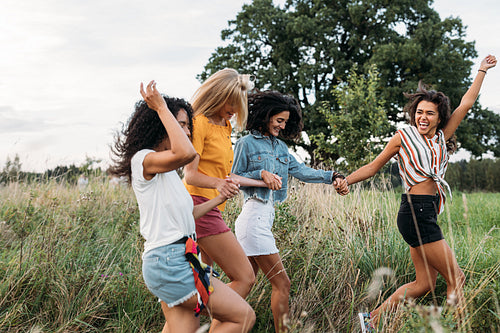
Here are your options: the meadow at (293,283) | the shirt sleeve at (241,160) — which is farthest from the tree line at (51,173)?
the shirt sleeve at (241,160)

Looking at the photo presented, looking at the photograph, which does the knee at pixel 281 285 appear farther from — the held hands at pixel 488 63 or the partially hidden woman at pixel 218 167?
the held hands at pixel 488 63

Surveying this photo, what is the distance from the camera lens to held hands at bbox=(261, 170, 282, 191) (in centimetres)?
310

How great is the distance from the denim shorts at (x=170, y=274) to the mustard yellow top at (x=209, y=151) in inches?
31.3

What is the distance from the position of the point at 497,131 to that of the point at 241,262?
73.7 ft

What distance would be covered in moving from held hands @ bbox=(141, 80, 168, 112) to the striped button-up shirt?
6.53 feet

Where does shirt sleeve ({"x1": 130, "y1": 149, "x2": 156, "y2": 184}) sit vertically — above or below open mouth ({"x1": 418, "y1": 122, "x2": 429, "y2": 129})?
below

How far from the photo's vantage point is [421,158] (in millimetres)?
3252

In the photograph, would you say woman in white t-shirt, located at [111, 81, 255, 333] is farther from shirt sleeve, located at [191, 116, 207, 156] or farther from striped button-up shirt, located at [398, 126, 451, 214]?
striped button-up shirt, located at [398, 126, 451, 214]

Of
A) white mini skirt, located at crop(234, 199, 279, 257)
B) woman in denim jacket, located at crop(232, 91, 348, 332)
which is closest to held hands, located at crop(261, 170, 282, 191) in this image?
woman in denim jacket, located at crop(232, 91, 348, 332)

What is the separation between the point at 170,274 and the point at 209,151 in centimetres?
107

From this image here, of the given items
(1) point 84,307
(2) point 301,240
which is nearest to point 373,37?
(2) point 301,240

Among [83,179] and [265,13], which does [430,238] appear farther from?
[265,13]

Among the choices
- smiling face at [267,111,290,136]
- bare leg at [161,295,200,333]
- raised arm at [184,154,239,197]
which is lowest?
bare leg at [161,295,200,333]

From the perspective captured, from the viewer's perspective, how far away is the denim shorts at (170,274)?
2.10m
